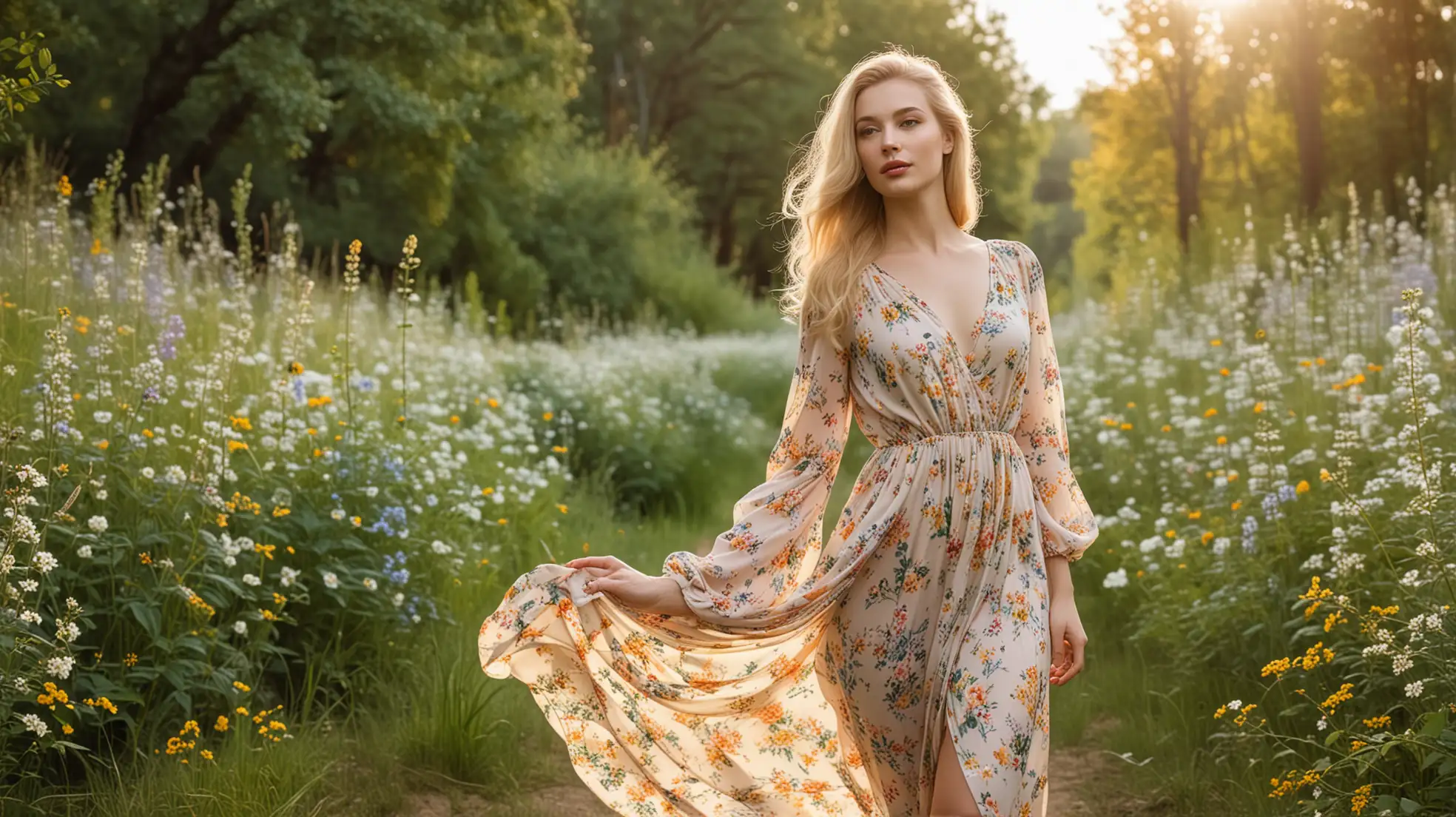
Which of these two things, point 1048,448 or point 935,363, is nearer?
point 935,363

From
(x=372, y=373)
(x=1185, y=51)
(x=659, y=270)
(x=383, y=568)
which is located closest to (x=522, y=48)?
(x=659, y=270)

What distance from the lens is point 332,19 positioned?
14.1 metres

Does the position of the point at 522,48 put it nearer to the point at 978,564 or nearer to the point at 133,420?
the point at 133,420

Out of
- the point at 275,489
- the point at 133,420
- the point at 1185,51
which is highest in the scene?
the point at 1185,51

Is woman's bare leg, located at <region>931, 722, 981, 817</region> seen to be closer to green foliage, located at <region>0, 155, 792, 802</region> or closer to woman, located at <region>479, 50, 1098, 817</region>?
woman, located at <region>479, 50, 1098, 817</region>

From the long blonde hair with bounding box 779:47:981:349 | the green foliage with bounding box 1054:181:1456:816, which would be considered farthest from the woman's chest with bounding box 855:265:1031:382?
the green foliage with bounding box 1054:181:1456:816

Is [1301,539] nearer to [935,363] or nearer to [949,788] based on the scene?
[935,363]

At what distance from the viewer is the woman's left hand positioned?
10.3 feet

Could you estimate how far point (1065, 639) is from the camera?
3162mm

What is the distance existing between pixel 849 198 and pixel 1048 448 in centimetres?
88

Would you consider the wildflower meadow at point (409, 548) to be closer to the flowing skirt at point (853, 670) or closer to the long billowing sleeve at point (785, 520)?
the flowing skirt at point (853, 670)

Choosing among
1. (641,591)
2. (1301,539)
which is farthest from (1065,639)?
(1301,539)

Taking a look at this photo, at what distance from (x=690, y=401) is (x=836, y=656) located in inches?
335

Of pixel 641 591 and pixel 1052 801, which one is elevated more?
pixel 641 591
